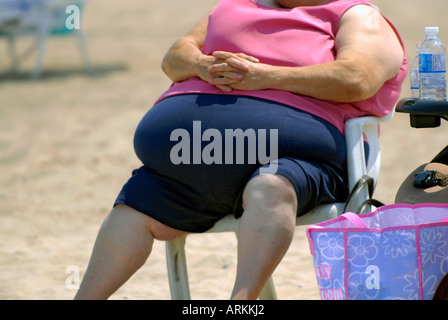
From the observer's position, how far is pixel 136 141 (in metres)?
2.65

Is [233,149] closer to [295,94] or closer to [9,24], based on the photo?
[295,94]

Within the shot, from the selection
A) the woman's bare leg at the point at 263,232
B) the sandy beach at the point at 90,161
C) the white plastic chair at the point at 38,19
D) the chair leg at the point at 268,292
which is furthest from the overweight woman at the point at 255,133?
the white plastic chair at the point at 38,19

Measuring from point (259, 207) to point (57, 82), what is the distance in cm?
731

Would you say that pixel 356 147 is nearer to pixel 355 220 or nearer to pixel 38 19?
pixel 355 220

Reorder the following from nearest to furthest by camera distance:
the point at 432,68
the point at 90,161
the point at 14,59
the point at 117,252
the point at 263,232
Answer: the point at 263,232 → the point at 117,252 → the point at 432,68 → the point at 90,161 → the point at 14,59

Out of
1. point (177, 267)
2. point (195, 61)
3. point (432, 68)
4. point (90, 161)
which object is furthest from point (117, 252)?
point (90, 161)

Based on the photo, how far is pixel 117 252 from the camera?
246cm

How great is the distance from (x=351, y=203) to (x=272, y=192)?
0.43m

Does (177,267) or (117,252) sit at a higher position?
(117,252)

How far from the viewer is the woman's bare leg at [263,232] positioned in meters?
2.24

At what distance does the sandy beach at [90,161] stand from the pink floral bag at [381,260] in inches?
49.1

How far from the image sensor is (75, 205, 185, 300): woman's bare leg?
2.45m

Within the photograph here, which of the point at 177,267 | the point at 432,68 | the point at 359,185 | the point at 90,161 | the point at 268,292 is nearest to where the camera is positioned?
the point at 359,185
